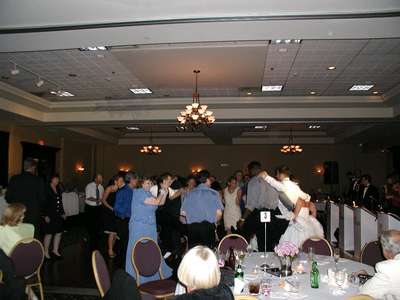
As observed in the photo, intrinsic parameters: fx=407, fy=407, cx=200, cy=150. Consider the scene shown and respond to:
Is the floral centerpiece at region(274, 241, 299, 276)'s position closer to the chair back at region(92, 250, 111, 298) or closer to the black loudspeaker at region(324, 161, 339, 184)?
the chair back at region(92, 250, 111, 298)

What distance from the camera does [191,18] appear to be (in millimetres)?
4281

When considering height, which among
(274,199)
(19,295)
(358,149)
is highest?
(358,149)

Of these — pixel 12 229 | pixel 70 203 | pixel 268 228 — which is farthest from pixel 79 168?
pixel 12 229

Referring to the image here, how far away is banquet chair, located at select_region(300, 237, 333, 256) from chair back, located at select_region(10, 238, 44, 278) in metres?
2.86

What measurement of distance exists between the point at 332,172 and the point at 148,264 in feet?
38.8

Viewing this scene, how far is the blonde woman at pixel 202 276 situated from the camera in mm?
2146

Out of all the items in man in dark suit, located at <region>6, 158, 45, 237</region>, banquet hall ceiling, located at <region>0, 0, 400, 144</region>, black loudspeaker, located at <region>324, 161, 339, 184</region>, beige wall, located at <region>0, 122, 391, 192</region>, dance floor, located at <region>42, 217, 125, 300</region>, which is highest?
banquet hall ceiling, located at <region>0, 0, 400, 144</region>

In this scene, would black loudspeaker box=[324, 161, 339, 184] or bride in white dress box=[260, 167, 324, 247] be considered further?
black loudspeaker box=[324, 161, 339, 184]

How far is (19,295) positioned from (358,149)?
57.9 ft

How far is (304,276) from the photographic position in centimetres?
328

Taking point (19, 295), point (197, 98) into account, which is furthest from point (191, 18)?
point (197, 98)

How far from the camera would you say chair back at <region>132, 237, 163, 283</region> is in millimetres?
4125

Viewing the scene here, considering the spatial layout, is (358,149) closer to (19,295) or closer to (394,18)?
(394,18)

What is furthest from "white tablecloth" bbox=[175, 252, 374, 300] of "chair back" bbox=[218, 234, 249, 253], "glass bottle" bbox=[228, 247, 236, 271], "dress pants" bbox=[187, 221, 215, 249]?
"dress pants" bbox=[187, 221, 215, 249]
